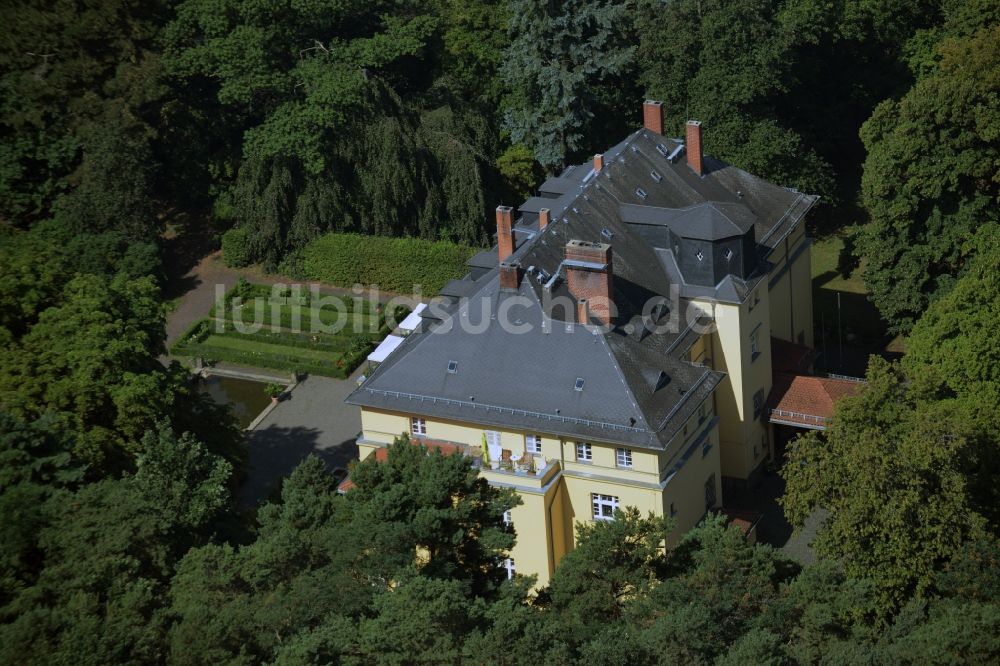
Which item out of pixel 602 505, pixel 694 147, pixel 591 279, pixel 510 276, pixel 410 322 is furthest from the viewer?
pixel 410 322

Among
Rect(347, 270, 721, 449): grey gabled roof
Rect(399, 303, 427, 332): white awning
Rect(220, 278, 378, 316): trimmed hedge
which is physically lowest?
Rect(220, 278, 378, 316): trimmed hedge

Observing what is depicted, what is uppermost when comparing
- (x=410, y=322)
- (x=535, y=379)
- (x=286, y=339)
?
(x=535, y=379)

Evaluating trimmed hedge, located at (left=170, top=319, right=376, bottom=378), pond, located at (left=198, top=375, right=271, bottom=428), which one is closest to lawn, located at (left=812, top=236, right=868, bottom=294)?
trimmed hedge, located at (left=170, top=319, right=376, bottom=378)

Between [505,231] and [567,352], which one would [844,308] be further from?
[567,352]

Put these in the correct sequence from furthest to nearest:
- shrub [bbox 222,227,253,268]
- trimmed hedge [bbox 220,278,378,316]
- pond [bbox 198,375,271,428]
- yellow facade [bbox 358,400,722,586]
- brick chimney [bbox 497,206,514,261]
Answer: shrub [bbox 222,227,253,268] < trimmed hedge [bbox 220,278,378,316] < pond [bbox 198,375,271,428] < brick chimney [bbox 497,206,514,261] < yellow facade [bbox 358,400,722,586]

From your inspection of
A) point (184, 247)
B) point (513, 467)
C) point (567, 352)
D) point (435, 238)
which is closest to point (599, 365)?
point (567, 352)

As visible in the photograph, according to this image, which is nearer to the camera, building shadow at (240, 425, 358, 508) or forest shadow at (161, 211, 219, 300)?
building shadow at (240, 425, 358, 508)

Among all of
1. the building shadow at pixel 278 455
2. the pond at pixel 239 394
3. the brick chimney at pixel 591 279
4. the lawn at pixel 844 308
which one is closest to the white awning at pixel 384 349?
the building shadow at pixel 278 455

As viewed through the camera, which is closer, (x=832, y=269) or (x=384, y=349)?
(x=384, y=349)

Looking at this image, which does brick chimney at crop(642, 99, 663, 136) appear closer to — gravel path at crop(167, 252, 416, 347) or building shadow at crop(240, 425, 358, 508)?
gravel path at crop(167, 252, 416, 347)
